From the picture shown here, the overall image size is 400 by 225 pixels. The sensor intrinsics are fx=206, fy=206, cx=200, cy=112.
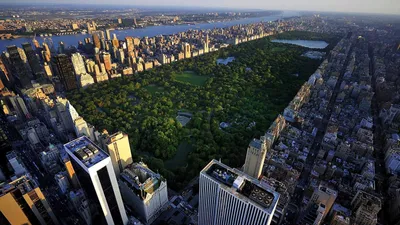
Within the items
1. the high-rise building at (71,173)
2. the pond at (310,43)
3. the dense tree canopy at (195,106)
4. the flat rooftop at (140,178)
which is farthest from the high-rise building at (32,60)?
the pond at (310,43)

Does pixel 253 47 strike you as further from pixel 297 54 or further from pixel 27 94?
pixel 27 94

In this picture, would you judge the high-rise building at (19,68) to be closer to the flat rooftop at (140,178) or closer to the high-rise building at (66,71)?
the high-rise building at (66,71)

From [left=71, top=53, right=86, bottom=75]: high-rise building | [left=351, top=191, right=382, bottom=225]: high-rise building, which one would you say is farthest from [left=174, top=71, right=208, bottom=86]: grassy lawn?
[left=351, top=191, right=382, bottom=225]: high-rise building

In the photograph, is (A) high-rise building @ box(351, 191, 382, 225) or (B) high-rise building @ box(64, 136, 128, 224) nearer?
(B) high-rise building @ box(64, 136, 128, 224)

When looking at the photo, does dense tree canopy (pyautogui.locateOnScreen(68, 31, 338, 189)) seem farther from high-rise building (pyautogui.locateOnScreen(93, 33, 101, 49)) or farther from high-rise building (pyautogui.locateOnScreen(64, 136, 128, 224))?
high-rise building (pyautogui.locateOnScreen(93, 33, 101, 49))

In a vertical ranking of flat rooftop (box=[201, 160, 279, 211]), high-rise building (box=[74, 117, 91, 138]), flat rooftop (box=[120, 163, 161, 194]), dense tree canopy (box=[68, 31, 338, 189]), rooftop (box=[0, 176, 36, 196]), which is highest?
flat rooftop (box=[201, 160, 279, 211])

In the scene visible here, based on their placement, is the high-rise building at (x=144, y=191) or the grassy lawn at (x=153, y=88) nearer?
the high-rise building at (x=144, y=191)

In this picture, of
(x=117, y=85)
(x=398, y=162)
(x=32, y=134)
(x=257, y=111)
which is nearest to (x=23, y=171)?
(x=32, y=134)
